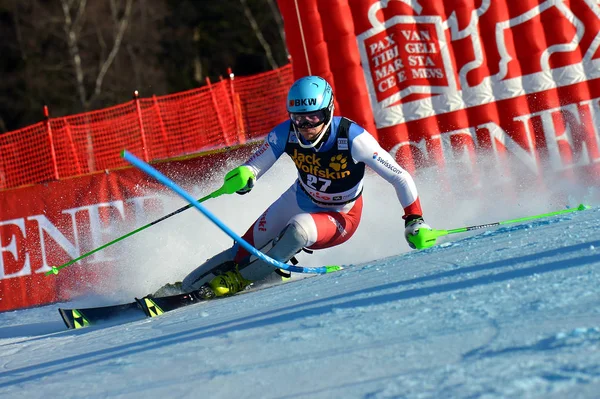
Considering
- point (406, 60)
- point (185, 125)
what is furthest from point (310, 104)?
point (185, 125)

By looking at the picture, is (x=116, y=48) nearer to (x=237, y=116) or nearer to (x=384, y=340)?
(x=237, y=116)

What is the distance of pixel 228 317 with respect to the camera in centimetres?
431

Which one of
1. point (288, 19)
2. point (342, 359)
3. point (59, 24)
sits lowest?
point (342, 359)

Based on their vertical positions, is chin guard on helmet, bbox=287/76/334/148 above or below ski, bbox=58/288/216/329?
above

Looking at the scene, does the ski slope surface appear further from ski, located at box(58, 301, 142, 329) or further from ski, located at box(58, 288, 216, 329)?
ski, located at box(58, 301, 142, 329)

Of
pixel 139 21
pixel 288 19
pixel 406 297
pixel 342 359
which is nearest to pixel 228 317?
pixel 406 297

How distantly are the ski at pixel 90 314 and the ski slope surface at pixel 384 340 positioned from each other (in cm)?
47

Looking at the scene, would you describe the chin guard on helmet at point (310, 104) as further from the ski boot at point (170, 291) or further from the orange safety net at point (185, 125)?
the orange safety net at point (185, 125)

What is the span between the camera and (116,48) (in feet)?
80.2

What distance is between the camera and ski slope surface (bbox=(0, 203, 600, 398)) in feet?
8.23

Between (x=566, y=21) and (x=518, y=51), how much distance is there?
1.83 feet

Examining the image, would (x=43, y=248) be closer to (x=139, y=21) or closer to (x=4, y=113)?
(x=4, y=113)

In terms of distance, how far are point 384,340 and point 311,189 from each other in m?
2.67

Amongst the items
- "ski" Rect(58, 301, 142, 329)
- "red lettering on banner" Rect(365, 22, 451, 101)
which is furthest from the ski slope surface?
"red lettering on banner" Rect(365, 22, 451, 101)
